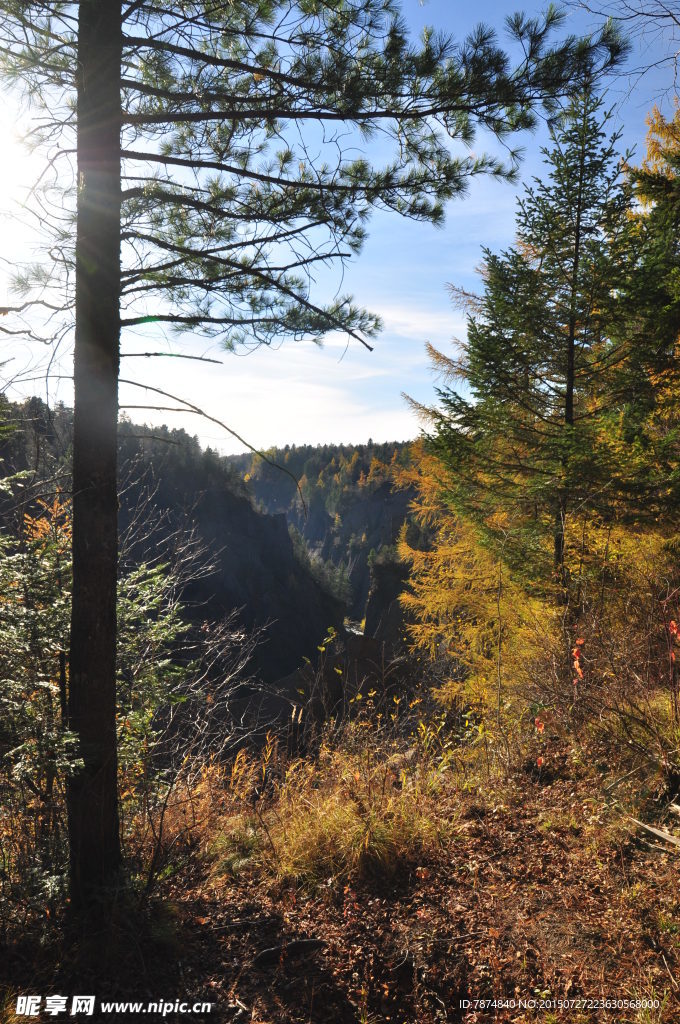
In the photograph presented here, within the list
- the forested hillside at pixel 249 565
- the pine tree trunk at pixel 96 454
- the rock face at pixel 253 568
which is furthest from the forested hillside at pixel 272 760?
the rock face at pixel 253 568

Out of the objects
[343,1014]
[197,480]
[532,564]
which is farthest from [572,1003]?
[197,480]

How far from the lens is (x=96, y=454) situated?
3.51 m

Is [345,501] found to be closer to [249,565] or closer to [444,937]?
[249,565]

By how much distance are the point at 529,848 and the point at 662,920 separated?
3.50ft

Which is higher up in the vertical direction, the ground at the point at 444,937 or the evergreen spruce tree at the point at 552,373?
the evergreen spruce tree at the point at 552,373

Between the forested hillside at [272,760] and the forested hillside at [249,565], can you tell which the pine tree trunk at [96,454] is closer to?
the forested hillside at [272,760]

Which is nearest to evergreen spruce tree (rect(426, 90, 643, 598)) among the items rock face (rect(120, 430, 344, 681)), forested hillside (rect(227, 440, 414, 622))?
rock face (rect(120, 430, 344, 681))

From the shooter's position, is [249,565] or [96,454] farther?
[249,565]

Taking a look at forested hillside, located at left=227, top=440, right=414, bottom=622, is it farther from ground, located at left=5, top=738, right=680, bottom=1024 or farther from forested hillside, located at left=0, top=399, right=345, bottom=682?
ground, located at left=5, top=738, right=680, bottom=1024

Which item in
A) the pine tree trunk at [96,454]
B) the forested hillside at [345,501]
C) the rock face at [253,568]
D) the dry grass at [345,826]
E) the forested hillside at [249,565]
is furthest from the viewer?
the forested hillside at [345,501]

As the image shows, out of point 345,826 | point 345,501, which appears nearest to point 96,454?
point 345,826

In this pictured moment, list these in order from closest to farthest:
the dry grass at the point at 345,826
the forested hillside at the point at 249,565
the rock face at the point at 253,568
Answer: the dry grass at the point at 345,826 < the forested hillside at the point at 249,565 < the rock face at the point at 253,568

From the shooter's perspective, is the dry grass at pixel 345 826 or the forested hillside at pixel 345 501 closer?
the dry grass at pixel 345 826

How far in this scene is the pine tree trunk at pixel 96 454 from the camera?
335 cm
